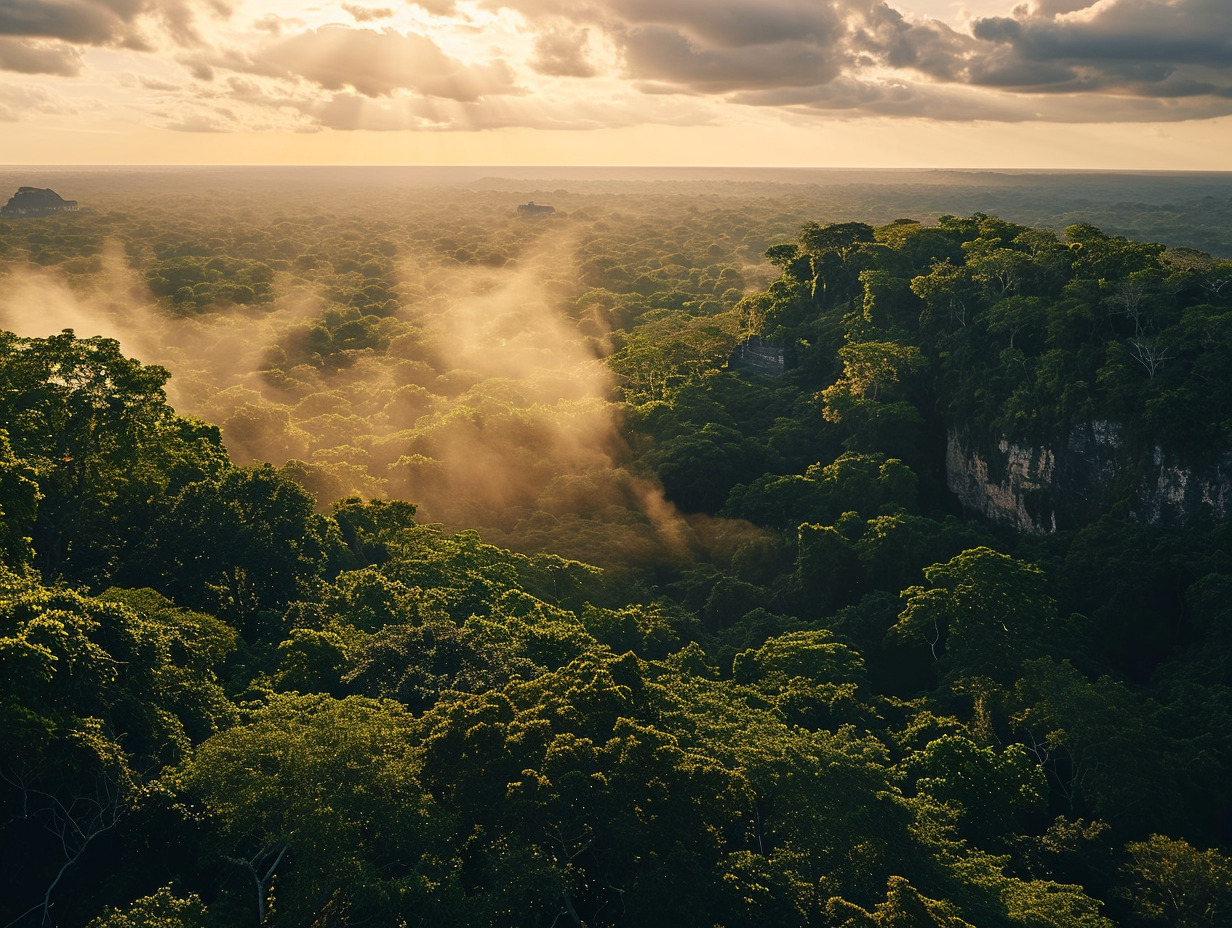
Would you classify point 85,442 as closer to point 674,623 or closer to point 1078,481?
point 674,623

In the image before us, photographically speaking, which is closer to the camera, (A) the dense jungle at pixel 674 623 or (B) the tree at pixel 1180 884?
(A) the dense jungle at pixel 674 623

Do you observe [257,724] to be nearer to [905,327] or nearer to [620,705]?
[620,705]

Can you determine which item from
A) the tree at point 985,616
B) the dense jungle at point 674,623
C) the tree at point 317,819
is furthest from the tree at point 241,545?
the tree at point 985,616

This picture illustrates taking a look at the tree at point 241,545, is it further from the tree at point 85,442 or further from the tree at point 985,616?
the tree at point 985,616

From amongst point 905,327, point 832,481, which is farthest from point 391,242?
point 832,481

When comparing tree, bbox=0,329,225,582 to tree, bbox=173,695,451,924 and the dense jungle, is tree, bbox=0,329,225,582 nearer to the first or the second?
the dense jungle

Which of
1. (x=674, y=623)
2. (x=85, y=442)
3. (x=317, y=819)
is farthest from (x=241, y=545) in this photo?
(x=674, y=623)

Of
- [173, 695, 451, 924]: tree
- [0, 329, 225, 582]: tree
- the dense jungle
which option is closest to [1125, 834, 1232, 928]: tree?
the dense jungle
